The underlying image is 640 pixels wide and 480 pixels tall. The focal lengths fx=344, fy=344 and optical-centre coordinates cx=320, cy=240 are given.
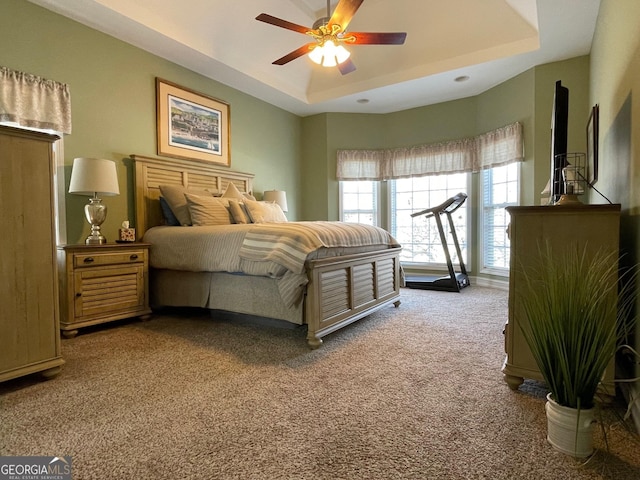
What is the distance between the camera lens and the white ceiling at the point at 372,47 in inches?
133

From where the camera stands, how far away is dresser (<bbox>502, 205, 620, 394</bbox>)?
64.9 inches

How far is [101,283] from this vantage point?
2975 millimetres

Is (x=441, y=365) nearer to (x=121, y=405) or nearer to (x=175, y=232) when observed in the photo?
(x=121, y=405)

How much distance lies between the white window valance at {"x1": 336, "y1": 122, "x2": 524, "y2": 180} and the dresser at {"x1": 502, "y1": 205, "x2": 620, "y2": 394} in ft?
10.6

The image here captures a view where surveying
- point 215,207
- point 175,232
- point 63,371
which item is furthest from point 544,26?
point 63,371

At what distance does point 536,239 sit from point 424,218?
4.10 m

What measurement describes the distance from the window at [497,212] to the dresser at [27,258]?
4948 millimetres

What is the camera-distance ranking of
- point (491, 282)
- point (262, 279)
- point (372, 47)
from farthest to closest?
point (491, 282)
point (372, 47)
point (262, 279)

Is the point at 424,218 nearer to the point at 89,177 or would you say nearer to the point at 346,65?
the point at 346,65

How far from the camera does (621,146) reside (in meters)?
1.96

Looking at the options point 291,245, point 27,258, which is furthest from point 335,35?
point 27,258

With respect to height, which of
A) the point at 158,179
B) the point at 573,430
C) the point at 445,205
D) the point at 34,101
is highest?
the point at 34,101

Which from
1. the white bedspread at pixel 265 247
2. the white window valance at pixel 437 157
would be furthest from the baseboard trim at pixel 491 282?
the white bedspread at pixel 265 247

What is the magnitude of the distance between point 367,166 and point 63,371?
5.09 meters
